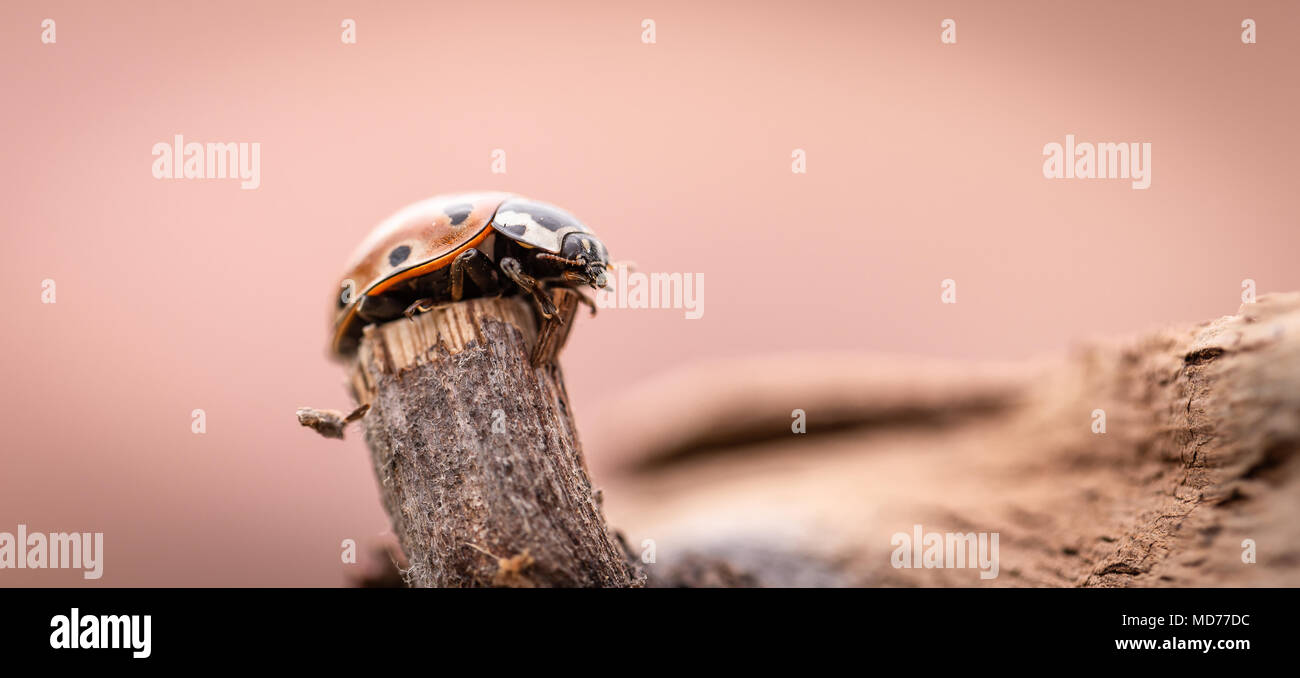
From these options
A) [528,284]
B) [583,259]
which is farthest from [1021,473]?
[528,284]

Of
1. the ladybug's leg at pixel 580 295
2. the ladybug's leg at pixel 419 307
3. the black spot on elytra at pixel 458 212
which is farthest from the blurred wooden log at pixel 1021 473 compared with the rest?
the black spot on elytra at pixel 458 212

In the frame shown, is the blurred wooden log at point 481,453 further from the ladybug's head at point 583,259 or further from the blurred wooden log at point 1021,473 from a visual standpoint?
the blurred wooden log at point 1021,473

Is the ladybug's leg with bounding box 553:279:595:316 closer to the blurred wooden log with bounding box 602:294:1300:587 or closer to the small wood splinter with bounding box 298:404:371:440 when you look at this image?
the small wood splinter with bounding box 298:404:371:440

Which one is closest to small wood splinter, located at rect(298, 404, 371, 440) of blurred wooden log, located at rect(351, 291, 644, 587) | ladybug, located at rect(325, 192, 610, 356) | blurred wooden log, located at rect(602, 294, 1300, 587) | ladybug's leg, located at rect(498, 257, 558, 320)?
blurred wooden log, located at rect(351, 291, 644, 587)
